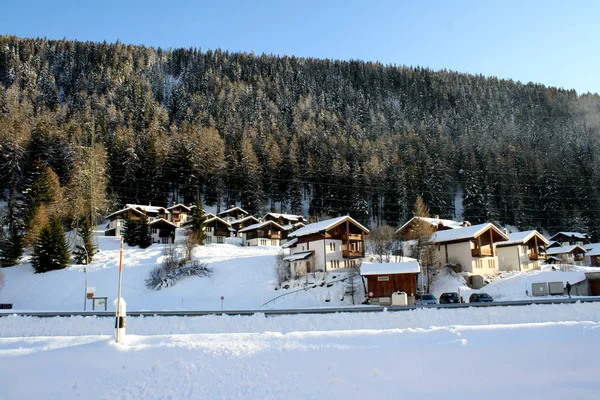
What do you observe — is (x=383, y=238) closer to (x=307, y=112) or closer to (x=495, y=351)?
(x=495, y=351)

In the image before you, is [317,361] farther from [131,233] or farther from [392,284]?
[131,233]

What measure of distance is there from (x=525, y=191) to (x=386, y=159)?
33331 millimetres

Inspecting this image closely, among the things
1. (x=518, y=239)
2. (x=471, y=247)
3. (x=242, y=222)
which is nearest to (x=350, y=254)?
(x=471, y=247)

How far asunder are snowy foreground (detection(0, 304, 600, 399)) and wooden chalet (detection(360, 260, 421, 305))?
22885 millimetres

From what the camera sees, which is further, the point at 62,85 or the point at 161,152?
the point at 62,85

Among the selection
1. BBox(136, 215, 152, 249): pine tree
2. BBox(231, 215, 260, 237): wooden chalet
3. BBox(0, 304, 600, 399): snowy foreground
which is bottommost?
BBox(0, 304, 600, 399): snowy foreground

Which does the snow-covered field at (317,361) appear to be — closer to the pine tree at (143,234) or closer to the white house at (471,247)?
the white house at (471,247)

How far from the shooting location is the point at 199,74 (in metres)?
197

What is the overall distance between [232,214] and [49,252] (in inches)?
1677

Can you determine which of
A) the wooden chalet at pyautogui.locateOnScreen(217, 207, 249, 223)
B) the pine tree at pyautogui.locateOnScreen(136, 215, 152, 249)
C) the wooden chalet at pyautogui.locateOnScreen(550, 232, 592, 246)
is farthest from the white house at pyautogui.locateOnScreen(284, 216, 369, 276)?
the wooden chalet at pyautogui.locateOnScreen(550, 232, 592, 246)

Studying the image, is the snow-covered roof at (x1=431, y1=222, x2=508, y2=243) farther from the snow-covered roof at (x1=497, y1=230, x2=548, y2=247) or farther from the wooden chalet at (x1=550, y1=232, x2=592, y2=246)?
the wooden chalet at (x1=550, y1=232, x2=592, y2=246)

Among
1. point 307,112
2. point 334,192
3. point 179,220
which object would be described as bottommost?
point 179,220

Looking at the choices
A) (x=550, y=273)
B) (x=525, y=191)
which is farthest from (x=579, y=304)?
(x=525, y=191)

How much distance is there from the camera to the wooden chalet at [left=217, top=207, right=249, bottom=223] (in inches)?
3358
